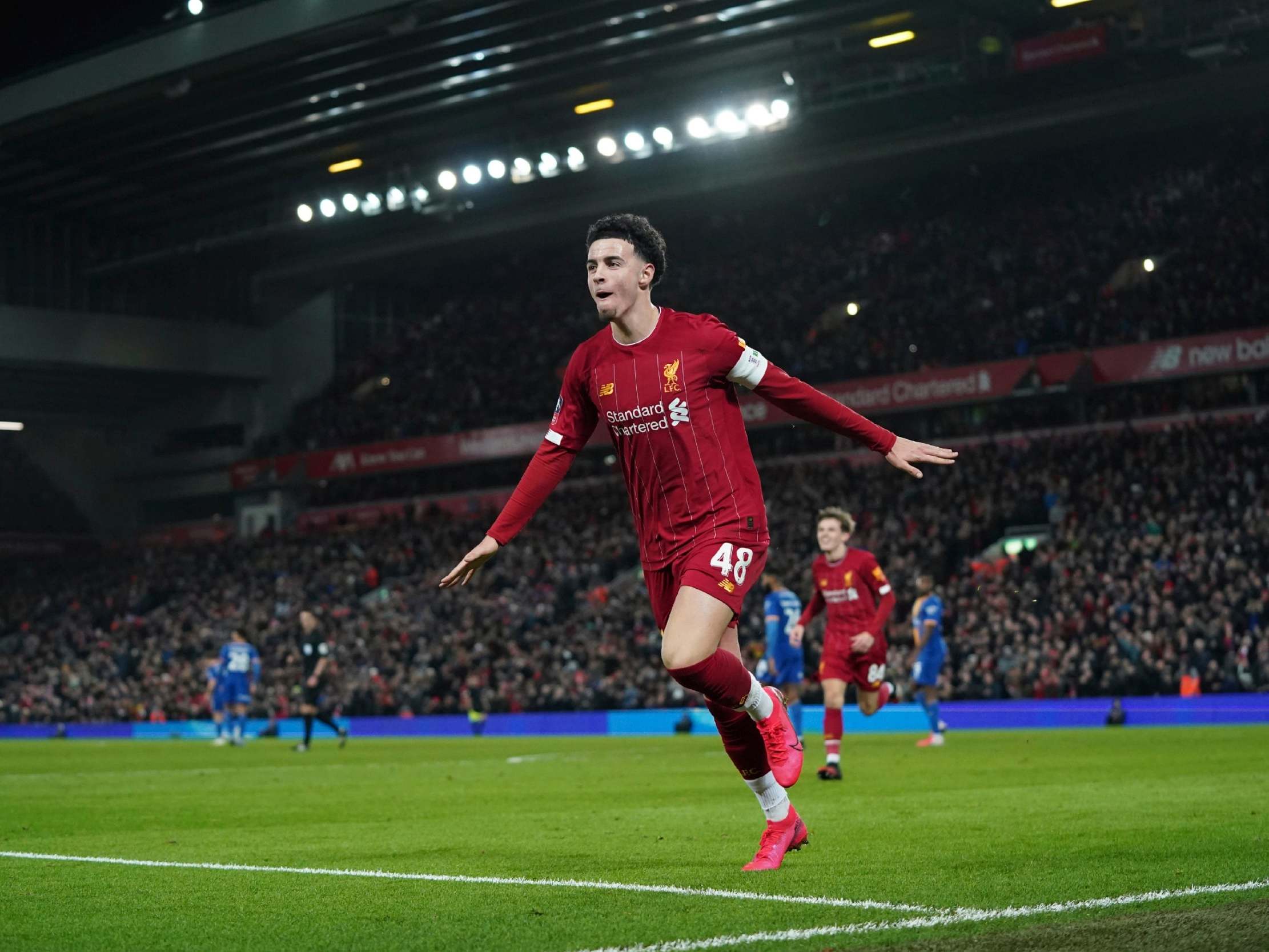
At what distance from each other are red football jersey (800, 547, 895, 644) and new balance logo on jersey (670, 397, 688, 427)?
337 inches

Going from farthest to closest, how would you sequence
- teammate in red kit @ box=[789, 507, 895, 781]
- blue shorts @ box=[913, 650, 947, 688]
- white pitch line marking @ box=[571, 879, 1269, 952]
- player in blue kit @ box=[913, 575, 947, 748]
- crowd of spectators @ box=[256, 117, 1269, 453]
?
crowd of spectators @ box=[256, 117, 1269, 453] → blue shorts @ box=[913, 650, 947, 688] → player in blue kit @ box=[913, 575, 947, 748] → teammate in red kit @ box=[789, 507, 895, 781] → white pitch line marking @ box=[571, 879, 1269, 952]

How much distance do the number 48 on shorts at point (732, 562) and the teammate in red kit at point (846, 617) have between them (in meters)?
7.70

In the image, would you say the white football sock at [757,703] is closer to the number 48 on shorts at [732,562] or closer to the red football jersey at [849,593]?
the number 48 on shorts at [732,562]

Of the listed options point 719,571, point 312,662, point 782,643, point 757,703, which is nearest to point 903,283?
point 312,662

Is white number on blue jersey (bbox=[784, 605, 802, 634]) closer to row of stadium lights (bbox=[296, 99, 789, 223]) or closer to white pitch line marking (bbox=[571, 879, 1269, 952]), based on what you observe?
white pitch line marking (bbox=[571, 879, 1269, 952])

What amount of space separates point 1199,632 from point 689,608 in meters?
21.8

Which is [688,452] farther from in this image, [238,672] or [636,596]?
[636,596]

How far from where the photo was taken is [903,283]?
42062 mm

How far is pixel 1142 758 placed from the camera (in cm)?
1555

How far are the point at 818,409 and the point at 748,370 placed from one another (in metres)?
0.33

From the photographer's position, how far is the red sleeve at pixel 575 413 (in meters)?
6.86

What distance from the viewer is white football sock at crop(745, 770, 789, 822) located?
22.7ft

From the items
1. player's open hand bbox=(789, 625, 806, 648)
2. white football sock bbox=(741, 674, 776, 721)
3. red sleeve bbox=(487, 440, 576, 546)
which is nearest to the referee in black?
player's open hand bbox=(789, 625, 806, 648)

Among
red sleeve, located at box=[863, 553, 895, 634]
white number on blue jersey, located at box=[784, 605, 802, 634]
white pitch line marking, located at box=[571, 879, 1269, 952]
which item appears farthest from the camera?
white number on blue jersey, located at box=[784, 605, 802, 634]
